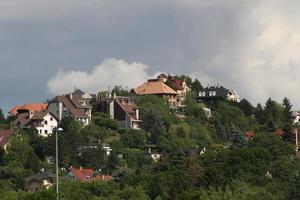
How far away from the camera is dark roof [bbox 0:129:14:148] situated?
103625 mm

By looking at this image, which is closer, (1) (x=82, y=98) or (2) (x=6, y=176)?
(2) (x=6, y=176)

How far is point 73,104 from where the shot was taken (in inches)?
4872

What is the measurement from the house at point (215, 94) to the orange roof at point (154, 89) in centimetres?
1015

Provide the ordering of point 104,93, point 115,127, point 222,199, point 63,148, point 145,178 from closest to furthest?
point 222,199
point 145,178
point 63,148
point 115,127
point 104,93

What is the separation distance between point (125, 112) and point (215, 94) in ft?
112

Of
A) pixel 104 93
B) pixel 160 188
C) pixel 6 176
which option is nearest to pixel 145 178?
pixel 160 188

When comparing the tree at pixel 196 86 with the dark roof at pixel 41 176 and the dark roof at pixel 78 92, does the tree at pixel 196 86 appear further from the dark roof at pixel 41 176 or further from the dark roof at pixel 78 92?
the dark roof at pixel 41 176

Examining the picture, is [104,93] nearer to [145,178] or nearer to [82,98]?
[82,98]

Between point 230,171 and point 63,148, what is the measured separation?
970 inches

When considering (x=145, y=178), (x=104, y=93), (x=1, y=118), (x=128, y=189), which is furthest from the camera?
(x=104, y=93)

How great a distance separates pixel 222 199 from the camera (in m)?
67.4

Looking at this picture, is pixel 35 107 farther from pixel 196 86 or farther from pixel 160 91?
pixel 196 86

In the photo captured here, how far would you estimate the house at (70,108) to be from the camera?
119750mm

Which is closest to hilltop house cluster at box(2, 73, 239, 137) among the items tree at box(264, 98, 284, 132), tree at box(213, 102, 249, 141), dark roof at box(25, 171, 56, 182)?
tree at box(213, 102, 249, 141)
